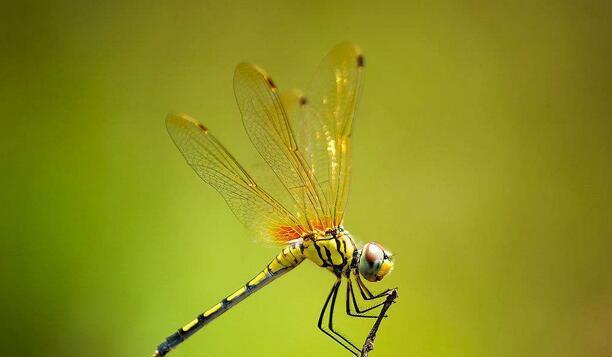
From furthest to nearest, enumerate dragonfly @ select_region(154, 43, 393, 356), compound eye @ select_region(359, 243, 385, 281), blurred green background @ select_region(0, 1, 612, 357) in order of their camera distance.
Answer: blurred green background @ select_region(0, 1, 612, 357)
dragonfly @ select_region(154, 43, 393, 356)
compound eye @ select_region(359, 243, 385, 281)

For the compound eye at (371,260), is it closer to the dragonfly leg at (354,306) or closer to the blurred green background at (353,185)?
the dragonfly leg at (354,306)

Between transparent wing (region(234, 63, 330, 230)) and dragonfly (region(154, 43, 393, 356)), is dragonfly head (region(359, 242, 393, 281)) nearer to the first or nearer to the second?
dragonfly (region(154, 43, 393, 356))

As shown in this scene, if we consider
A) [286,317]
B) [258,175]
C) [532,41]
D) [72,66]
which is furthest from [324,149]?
[532,41]

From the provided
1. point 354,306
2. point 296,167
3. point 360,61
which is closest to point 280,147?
point 296,167

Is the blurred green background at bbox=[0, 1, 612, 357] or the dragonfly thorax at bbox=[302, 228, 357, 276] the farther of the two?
the blurred green background at bbox=[0, 1, 612, 357]

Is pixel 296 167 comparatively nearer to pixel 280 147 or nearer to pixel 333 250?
pixel 280 147

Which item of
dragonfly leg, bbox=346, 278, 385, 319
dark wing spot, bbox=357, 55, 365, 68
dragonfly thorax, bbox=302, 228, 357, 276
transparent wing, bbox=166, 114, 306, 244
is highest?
dark wing spot, bbox=357, 55, 365, 68

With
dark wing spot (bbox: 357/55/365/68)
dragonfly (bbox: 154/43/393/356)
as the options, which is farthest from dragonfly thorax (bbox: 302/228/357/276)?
dark wing spot (bbox: 357/55/365/68)

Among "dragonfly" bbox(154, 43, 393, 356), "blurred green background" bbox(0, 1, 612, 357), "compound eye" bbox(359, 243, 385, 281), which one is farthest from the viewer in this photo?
"blurred green background" bbox(0, 1, 612, 357)
